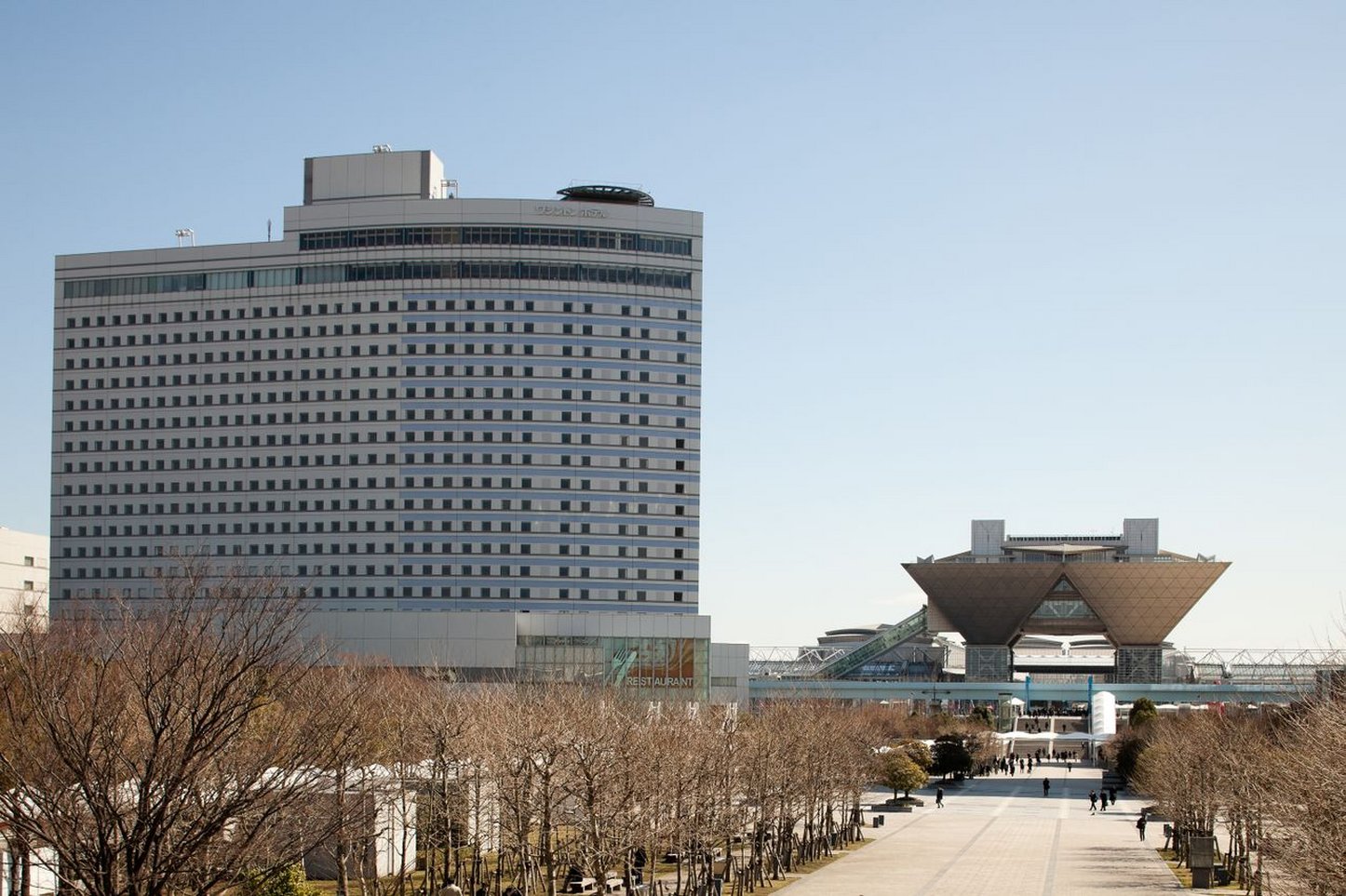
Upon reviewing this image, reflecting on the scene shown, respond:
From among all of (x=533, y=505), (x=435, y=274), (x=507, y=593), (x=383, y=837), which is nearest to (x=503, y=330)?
(x=435, y=274)

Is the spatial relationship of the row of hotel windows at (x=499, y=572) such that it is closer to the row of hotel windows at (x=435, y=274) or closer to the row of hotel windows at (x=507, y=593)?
the row of hotel windows at (x=507, y=593)

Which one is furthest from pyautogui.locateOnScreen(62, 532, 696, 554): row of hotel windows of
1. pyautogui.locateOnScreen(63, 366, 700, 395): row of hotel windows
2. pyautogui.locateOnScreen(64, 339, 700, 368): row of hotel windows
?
pyautogui.locateOnScreen(64, 339, 700, 368): row of hotel windows

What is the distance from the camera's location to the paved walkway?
59000 mm

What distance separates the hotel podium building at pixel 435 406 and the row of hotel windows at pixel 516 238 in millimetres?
205

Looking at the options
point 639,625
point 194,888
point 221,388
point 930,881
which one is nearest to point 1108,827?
point 930,881

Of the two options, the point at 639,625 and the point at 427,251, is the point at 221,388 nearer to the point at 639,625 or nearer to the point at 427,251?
the point at 427,251

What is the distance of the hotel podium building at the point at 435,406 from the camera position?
16450 cm

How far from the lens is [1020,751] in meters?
180

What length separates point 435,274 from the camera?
16675 cm

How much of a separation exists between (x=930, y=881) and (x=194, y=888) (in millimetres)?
39716

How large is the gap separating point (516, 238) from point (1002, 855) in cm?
11019

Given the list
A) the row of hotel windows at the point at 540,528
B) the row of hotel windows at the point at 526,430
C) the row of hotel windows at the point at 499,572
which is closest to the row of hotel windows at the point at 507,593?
the row of hotel windows at the point at 499,572

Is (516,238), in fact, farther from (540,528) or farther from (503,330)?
(540,528)

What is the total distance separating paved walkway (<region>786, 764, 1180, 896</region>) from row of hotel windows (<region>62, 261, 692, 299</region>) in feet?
251
